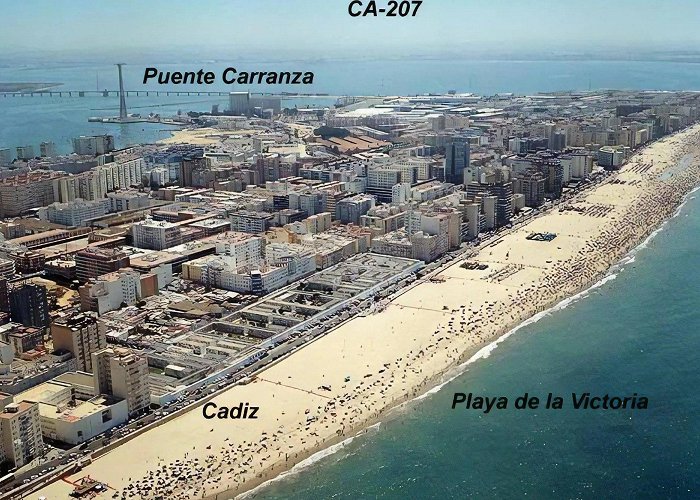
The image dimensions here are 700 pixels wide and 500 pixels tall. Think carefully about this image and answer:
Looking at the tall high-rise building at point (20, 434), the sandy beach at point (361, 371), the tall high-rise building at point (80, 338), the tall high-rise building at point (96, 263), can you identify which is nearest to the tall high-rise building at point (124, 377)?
the sandy beach at point (361, 371)

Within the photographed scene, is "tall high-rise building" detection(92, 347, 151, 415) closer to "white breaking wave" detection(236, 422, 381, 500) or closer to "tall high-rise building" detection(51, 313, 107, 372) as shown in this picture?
"tall high-rise building" detection(51, 313, 107, 372)

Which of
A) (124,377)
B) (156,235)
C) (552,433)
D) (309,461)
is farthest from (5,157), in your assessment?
(552,433)

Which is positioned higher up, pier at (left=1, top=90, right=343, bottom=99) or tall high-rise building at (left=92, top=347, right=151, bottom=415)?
pier at (left=1, top=90, right=343, bottom=99)

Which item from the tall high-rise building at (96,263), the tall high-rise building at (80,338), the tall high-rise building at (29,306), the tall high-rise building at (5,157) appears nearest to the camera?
the tall high-rise building at (80,338)

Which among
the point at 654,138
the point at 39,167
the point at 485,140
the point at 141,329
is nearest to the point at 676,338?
the point at 141,329

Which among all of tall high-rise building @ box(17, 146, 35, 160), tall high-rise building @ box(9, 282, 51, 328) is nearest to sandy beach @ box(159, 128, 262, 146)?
tall high-rise building @ box(17, 146, 35, 160)

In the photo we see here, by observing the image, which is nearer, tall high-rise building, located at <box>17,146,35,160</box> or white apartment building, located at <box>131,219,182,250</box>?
white apartment building, located at <box>131,219,182,250</box>

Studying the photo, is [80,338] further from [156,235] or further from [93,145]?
[93,145]

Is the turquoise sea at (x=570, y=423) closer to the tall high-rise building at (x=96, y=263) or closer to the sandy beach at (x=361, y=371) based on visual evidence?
the sandy beach at (x=361, y=371)
